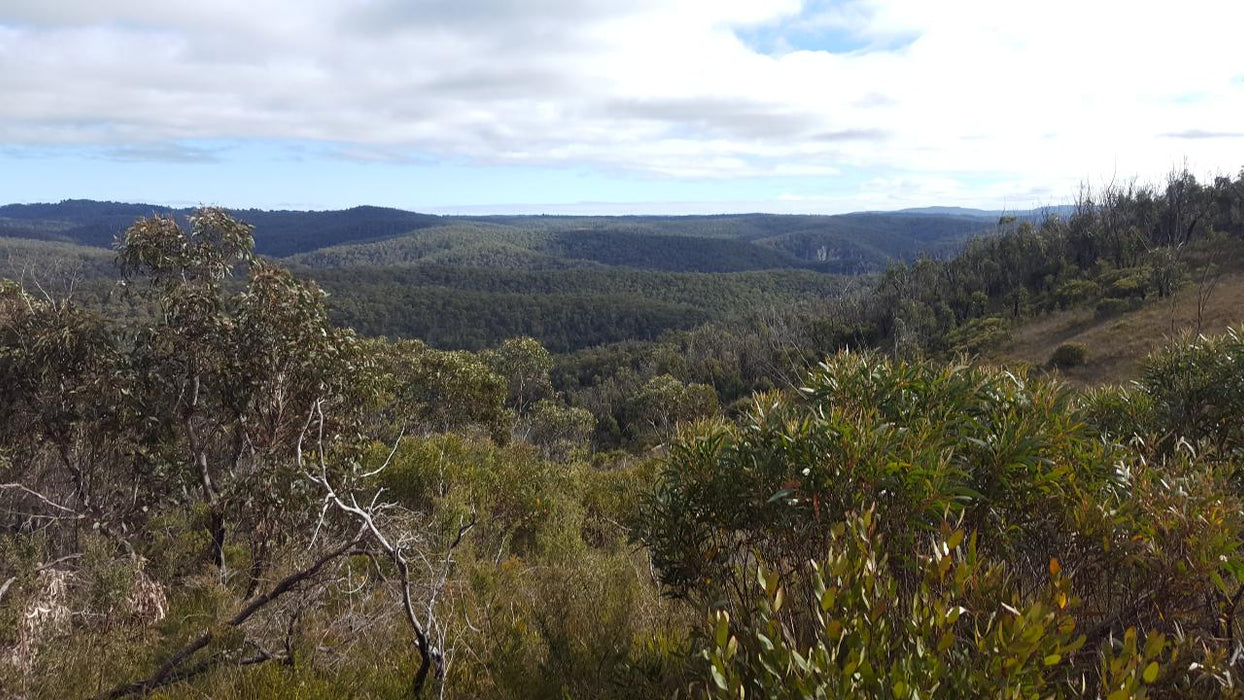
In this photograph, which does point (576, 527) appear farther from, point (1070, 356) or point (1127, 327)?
point (1127, 327)

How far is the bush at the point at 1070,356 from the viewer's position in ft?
85.9

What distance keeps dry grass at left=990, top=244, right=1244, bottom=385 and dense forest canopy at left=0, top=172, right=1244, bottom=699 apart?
756 inches

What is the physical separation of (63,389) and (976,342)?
37.8m

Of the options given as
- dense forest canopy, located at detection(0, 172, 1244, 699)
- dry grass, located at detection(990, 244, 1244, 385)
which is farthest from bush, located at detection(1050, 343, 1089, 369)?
dense forest canopy, located at detection(0, 172, 1244, 699)

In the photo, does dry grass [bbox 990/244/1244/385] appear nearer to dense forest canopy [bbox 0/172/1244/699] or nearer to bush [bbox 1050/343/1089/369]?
bush [bbox 1050/343/1089/369]

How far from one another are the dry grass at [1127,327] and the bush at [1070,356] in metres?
0.27

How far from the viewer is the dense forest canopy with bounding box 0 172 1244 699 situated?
2.40m

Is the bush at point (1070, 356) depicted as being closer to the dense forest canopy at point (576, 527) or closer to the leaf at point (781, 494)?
the dense forest canopy at point (576, 527)

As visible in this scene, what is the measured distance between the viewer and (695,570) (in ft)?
12.3

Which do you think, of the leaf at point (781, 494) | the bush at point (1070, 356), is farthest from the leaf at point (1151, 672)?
the bush at point (1070, 356)

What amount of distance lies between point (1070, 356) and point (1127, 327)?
4.20 m

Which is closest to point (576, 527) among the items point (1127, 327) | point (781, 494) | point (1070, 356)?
point (781, 494)

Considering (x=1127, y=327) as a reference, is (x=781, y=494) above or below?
above

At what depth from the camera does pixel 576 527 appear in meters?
8.91
